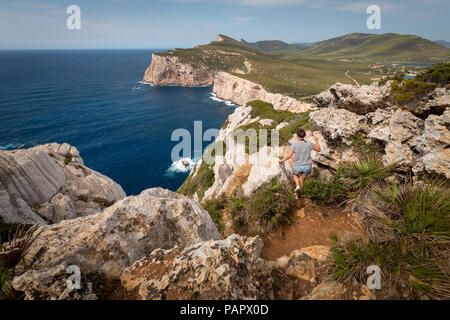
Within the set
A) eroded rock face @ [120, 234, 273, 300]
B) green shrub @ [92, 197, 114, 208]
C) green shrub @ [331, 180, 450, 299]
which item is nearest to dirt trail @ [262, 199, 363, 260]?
green shrub @ [331, 180, 450, 299]

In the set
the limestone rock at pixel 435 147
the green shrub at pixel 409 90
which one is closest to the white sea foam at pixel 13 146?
the green shrub at pixel 409 90

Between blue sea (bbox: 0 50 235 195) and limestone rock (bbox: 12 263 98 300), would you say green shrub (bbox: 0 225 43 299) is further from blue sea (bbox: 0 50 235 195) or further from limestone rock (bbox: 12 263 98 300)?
blue sea (bbox: 0 50 235 195)

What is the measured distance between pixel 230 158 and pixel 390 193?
1242cm

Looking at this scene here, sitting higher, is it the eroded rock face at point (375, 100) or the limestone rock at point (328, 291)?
the eroded rock face at point (375, 100)

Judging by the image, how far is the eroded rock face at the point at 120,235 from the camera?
4195 millimetres

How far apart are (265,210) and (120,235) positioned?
435cm

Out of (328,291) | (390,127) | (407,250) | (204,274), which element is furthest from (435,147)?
(204,274)

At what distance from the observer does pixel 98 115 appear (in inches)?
3169

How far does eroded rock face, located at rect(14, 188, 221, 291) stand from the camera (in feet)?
13.8

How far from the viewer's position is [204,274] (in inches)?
142

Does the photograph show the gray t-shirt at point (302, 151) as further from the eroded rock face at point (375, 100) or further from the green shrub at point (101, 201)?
the green shrub at point (101, 201)

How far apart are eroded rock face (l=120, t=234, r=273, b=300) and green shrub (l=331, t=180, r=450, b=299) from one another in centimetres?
157

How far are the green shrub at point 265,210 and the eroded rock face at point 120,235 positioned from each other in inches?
47.2
